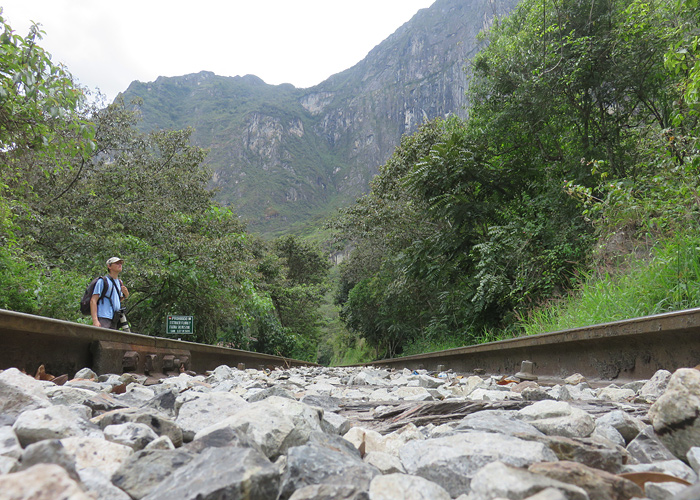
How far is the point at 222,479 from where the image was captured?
2.54 ft

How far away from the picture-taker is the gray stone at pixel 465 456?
0.96m

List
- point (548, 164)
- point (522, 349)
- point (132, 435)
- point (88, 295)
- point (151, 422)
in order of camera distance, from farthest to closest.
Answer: point (548, 164) → point (88, 295) → point (522, 349) → point (151, 422) → point (132, 435)

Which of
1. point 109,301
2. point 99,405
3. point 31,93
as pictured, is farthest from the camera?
point 109,301

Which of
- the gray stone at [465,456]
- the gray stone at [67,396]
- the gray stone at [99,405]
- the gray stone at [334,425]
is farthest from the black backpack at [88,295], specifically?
the gray stone at [465,456]

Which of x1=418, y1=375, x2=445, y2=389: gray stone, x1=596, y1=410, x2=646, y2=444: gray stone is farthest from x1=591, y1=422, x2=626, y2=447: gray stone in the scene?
x1=418, y1=375, x2=445, y2=389: gray stone

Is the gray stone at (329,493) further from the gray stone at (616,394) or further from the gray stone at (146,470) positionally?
the gray stone at (616,394)

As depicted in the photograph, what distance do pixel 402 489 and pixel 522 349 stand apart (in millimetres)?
4004

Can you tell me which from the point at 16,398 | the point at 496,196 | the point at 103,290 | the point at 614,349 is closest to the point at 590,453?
the point at 16,398

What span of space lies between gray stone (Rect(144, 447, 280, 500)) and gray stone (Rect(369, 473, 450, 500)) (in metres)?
0.20

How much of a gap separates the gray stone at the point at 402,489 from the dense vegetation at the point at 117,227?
426 centimetres

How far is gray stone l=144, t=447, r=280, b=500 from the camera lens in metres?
0.75

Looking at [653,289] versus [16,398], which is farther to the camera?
[653,289]

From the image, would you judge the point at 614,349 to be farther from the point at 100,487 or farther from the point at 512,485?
the point at 100,487

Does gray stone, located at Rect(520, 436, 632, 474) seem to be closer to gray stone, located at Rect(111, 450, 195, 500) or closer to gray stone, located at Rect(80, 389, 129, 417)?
gray stone, located at Rect(111, 450, 195, 500)
